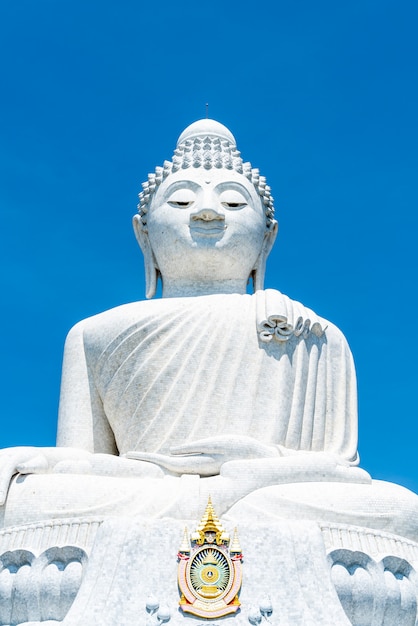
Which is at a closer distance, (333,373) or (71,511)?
(71,511)

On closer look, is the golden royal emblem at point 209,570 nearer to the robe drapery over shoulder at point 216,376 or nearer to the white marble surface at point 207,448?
the white marble surface at point 207,448

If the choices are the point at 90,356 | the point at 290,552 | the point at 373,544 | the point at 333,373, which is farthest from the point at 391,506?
the point at 90,356

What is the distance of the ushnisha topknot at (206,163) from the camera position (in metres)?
12.0

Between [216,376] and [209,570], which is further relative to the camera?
[216,376]

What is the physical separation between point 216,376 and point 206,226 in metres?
1.67

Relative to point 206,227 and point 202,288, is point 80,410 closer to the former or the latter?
point 202,288

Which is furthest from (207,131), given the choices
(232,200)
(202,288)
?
(202,288)

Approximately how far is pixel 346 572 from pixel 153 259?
4.43 metres

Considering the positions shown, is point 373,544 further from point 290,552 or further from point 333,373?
point 333,373

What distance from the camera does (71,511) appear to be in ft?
29.8

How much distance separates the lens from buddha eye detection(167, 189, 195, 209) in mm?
11680

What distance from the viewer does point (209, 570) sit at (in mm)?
8430

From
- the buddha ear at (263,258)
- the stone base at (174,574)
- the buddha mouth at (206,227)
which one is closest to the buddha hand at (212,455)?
the stone base at (174,574)

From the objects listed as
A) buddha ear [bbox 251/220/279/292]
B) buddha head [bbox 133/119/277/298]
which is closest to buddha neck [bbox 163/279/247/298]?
buddha head [bbox 133/119/277/298]
